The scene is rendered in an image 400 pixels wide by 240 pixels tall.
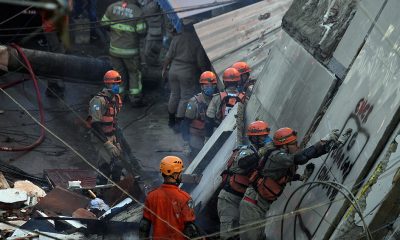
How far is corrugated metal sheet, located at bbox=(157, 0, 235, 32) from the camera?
49.7ft

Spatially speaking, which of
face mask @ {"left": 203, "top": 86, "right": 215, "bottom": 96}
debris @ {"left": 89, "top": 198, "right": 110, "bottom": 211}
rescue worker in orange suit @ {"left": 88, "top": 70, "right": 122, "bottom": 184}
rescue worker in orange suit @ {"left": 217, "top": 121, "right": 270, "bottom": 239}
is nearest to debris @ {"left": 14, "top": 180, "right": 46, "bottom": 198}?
debris @ {"left": 89, "top": 198, "right": 110, "bottom": 211}

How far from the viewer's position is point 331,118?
28.9 ft

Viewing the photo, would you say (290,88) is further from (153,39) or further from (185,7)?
(153,39)

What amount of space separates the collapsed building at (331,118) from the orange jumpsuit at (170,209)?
1.03 metres

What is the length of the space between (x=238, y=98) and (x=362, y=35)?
4.15 metres

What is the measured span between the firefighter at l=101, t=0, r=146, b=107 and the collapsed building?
383 centimetres

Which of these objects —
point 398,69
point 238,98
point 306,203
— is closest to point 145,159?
point 238,98

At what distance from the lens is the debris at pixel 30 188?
1131 cm

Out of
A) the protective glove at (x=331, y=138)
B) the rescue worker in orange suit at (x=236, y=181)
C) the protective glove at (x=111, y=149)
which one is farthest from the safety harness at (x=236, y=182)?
the protective glove at (x=111, y=149)

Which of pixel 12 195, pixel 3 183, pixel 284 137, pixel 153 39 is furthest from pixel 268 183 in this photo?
pixel 153 39

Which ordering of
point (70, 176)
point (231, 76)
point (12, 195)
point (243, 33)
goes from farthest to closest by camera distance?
point (243, 33)
point (231, 76)
point (70, 176)
point (12, 195)

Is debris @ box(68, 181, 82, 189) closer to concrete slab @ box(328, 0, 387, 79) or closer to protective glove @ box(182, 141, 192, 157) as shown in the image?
protective glove @ box(182, 141, 192, 157)

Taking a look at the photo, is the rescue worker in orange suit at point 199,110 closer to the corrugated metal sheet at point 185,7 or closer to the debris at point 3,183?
the corrugated metal sheet at point 185,7

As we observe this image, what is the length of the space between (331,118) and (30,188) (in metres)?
4.99
